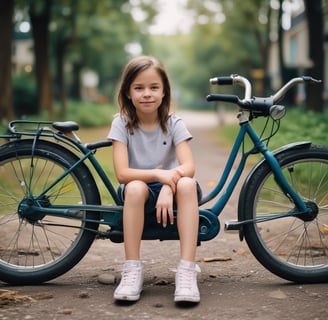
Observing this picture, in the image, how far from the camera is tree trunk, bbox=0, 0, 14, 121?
39.2ft

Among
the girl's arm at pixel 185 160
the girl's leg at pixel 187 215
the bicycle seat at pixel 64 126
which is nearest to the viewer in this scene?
the girl's leg at pixel 187 215

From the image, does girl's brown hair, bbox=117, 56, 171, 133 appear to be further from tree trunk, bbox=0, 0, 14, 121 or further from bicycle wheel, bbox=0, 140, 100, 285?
tree trunk, bbox=0, 0, 14, 121

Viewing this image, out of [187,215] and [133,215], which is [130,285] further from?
[187,215]

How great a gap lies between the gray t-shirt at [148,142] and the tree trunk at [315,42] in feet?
33.7

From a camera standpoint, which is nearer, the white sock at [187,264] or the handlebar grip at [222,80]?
the white sock at [187,264]

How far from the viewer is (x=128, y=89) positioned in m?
3.11

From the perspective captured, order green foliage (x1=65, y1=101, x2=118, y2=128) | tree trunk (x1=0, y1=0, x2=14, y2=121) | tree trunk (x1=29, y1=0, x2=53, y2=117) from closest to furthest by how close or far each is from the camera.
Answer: tree trunk (x1=0, y1=0, x2=14, y2=121) < tree trunk (x1=29, y1=0, x2=53, y2=117) < green foliage (x1=65, y1=101, x2=118, y2=128)

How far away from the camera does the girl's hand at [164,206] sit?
9.36 ft

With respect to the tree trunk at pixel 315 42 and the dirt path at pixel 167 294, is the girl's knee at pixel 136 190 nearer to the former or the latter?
the dirt path at pixel 167 294

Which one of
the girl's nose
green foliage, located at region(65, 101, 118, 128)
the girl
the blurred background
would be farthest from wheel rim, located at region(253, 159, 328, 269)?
green foliage, located at region(65, 101, 118, 128)

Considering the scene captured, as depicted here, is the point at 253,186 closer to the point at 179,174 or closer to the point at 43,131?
the point at 179,174

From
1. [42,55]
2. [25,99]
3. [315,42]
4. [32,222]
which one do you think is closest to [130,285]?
[32,222]

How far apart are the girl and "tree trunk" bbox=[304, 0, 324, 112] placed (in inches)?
405

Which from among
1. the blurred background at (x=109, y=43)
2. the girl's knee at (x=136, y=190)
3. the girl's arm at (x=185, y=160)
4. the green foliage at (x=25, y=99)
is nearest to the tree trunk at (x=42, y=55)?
the blurred background at (x=109, y=43)
